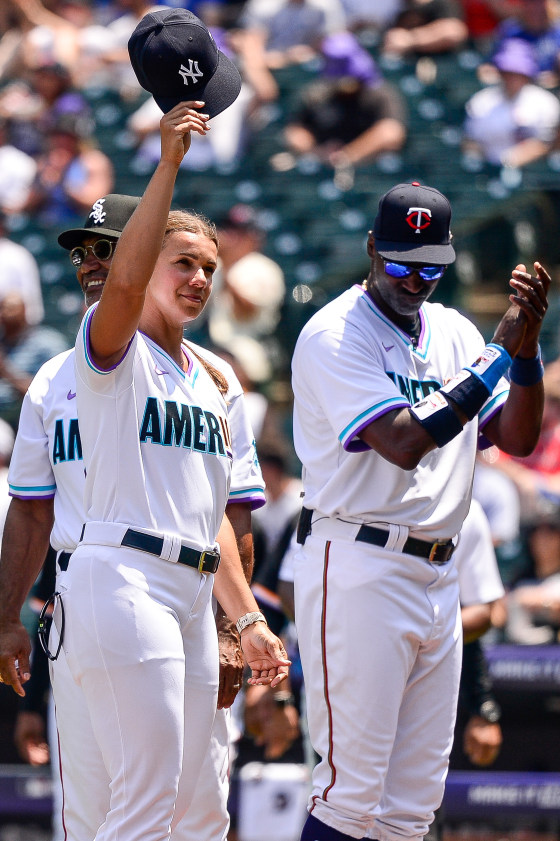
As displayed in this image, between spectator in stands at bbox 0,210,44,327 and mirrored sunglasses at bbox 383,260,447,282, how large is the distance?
5175mm

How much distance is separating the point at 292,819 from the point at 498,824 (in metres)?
0.97

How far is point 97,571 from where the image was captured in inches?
121

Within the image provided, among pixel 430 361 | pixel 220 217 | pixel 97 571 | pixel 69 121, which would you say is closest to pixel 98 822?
pixel 97 571

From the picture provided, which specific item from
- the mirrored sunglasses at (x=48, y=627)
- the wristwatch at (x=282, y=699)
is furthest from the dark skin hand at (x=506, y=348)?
the wristwatch at (x=282, y=699)


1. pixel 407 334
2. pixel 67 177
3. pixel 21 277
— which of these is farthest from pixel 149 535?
pixel 67 177

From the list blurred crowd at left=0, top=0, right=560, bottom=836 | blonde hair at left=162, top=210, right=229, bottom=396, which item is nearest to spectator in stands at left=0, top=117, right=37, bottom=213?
blurred crowd at left=0, top=0, right=560, bottom=836

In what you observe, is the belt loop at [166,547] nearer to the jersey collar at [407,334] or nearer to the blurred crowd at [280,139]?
the jersey collar at [407,334]

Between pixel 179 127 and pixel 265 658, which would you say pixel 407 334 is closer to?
pixel 265 658

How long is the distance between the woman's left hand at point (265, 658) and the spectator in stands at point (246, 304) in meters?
5.07

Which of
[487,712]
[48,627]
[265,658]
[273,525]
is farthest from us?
[273,525]

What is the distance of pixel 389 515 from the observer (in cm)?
364

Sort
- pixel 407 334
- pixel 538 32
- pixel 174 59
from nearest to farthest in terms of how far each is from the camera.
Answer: pixel 174 59
pixel 407 334
pixel 538 32

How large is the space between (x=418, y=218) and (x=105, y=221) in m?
0.90

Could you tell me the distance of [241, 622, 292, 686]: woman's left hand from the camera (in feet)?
10.9
